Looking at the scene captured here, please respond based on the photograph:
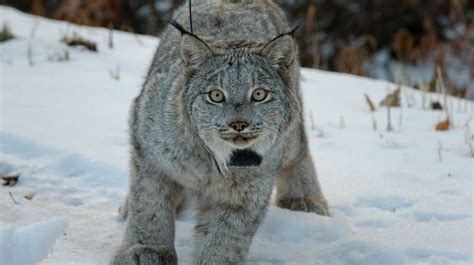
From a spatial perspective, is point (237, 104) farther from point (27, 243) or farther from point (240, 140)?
point (27, 243)

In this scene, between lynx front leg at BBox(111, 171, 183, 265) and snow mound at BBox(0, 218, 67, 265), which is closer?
snow mound at BBox(0, 218, 67, 265)

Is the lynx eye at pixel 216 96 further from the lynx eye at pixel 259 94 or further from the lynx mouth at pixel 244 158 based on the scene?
the lynx mouth at pixel 244 158

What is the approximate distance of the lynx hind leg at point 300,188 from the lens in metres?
5.01

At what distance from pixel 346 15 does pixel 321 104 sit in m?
6.99

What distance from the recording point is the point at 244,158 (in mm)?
3824

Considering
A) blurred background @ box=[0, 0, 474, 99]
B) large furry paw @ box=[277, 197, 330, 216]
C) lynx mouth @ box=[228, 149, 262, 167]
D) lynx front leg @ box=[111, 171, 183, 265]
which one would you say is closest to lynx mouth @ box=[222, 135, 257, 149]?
lynx mouth @ box=[228, 149, 262, 167]

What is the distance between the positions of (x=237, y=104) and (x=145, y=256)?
0.91m

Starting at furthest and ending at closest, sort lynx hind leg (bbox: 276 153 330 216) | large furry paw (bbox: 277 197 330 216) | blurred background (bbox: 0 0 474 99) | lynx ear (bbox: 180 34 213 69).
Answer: blurred background (bbox: 0 0 474 99) < lynx hind leg (bbox: 276 153 330 216) < large furry paw (bbox: 277 197 330 216) < lynx ear (bbox: 180 34 213 69)

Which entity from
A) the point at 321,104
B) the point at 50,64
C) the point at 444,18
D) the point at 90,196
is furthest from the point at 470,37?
the point at 90,196

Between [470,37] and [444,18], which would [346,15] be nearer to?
[444,18]

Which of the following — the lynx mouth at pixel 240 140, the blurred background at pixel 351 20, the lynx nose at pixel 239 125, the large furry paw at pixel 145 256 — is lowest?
the large furry paw at pixel 145 256

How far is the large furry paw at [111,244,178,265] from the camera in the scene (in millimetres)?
3928

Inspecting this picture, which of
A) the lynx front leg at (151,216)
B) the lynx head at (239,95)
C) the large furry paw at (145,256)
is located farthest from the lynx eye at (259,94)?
the large furry paw at (145,256)

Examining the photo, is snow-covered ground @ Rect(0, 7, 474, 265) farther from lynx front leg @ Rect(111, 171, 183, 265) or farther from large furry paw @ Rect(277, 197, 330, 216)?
lynx front leg @ Rect(111, 171, 183, 265)
